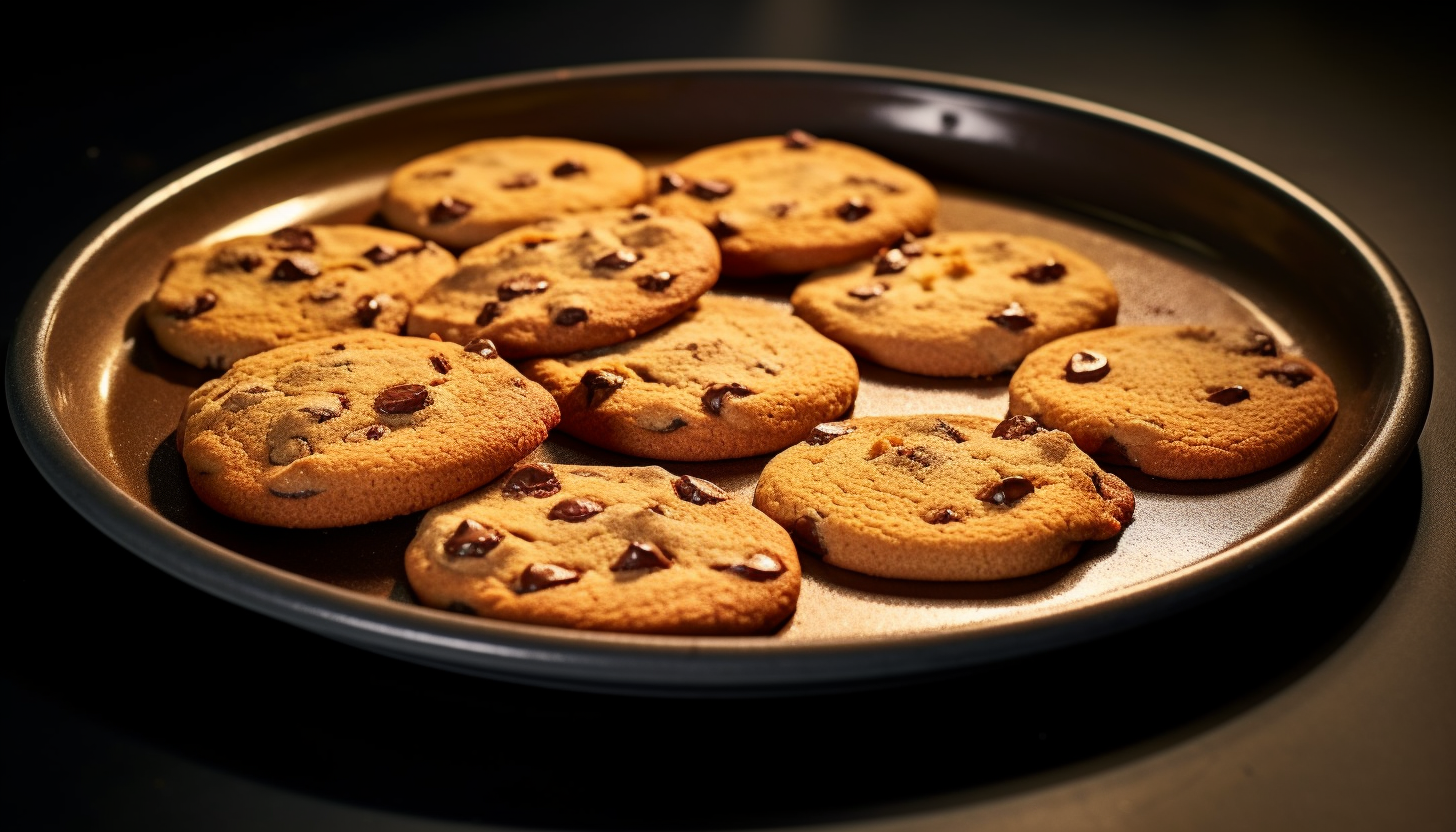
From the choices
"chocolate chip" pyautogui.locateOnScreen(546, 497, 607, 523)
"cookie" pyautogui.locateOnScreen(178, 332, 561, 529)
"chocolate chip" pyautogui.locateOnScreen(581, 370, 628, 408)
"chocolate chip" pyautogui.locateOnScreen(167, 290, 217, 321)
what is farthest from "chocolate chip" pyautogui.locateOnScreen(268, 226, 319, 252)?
"chocolate chip" pyautogui.locateOnScreen(546, 497, 607, 523)

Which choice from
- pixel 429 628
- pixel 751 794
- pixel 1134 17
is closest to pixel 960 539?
pixel 751 794

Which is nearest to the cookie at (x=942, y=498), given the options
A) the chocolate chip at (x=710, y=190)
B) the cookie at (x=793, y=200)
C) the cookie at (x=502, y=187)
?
the cookie at (x=793, y=200)

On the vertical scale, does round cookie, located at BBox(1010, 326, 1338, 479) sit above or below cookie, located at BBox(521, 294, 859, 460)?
above

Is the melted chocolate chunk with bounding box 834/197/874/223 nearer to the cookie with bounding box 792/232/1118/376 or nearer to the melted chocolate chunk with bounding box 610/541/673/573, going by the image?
the cookie with bounding box 792/232/1118/376

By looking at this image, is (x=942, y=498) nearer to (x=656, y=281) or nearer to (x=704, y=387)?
(x=704, y=387)

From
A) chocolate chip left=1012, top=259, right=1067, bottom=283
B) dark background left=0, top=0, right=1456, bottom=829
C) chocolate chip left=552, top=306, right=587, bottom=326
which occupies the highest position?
chocolate chip left=1012, top=259, right=1067, bottom=283

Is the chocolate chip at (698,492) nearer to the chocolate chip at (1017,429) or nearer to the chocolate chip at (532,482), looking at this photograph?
the chocolate chip at (532,482)

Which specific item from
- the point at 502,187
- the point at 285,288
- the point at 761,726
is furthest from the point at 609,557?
the point at 502,187

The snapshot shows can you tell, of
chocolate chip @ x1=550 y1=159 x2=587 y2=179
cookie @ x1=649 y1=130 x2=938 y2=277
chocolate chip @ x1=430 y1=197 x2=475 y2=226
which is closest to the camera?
cookie @ x1=649 y1=130 x2=938 y2=277
